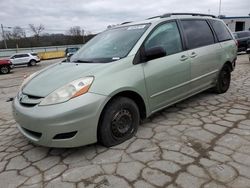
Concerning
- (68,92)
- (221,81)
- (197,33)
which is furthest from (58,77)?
(221,81)

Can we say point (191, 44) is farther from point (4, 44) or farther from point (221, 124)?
point (4, 44)

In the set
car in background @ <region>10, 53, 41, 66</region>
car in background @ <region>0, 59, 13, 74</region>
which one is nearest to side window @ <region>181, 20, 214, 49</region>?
car in background @ <region>0, 59, 13, 74</region>

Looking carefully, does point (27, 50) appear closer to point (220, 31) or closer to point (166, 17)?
point (220, 31)

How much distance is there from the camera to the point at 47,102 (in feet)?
9.41

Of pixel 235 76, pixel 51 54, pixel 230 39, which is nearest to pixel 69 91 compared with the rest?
pixel 230 39

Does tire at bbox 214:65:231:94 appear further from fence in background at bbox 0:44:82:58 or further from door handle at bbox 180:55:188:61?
fence in background at bbox 0:44:82:58

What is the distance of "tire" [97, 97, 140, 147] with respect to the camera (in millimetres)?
3082

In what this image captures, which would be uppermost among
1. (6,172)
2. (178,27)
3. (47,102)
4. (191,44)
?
(178,27)

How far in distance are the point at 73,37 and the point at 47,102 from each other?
160ft

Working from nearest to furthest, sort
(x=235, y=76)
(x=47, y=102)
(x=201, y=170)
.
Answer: (x=201, y=170)
(x=47, y=102)
(x=235, y=76)

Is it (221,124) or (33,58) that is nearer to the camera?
(221,124)

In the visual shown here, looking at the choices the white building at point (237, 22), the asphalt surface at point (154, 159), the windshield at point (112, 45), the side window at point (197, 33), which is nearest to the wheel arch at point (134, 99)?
the asphalt surface at point (154, 159)

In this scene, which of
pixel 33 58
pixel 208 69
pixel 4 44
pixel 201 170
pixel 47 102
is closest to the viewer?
pixel 201 170

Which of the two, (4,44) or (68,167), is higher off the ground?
(4,44)
